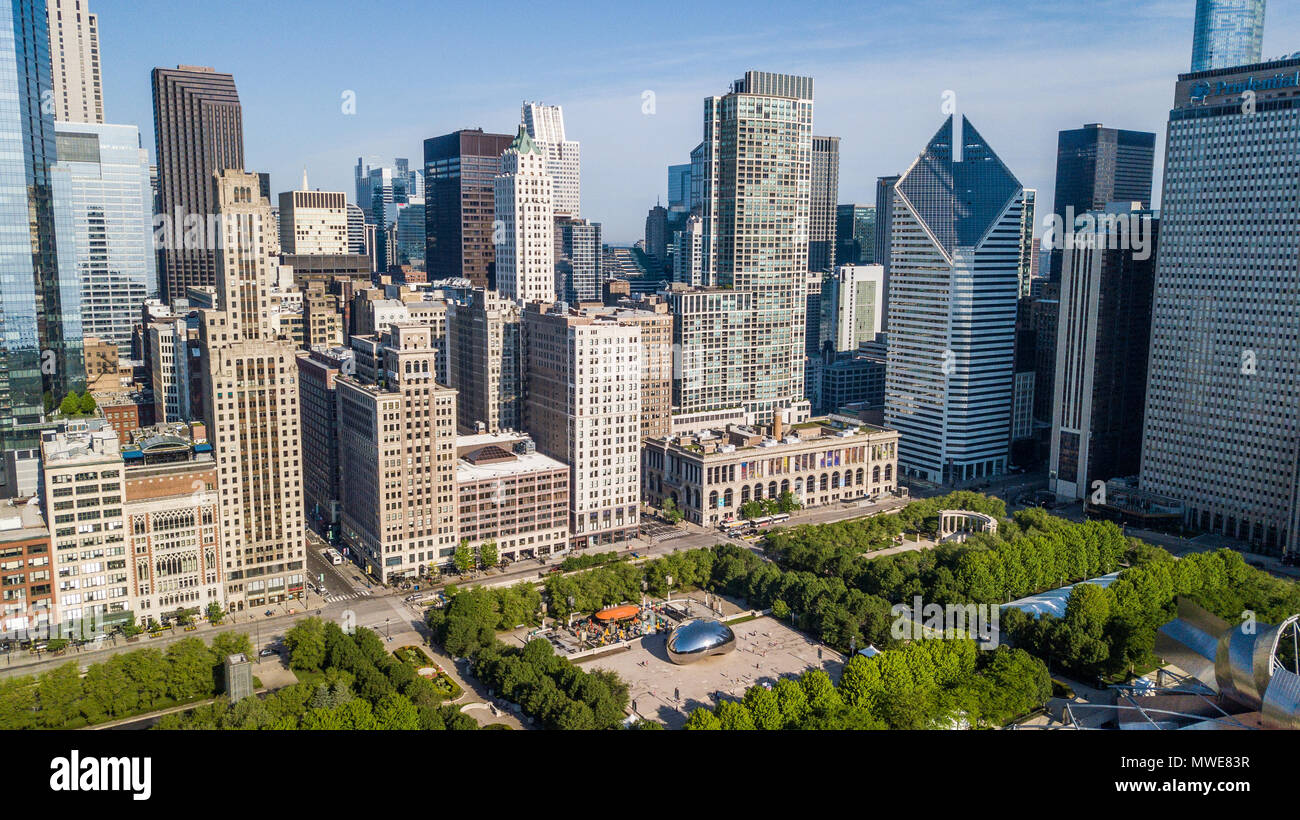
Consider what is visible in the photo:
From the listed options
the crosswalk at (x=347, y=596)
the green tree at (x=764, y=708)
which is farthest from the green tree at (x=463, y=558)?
the green tree at (x=764, y=708)

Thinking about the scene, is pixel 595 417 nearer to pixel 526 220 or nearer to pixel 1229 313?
pixel 526 220

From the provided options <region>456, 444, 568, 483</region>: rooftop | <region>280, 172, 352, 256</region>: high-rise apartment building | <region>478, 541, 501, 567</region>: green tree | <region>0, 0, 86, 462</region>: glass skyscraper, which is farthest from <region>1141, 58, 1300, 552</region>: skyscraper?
<region>280, 172, 352, 256</region>: high-rise apartment building

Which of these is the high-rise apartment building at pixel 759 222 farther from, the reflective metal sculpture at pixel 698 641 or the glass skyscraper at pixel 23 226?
the glass skyscraper at pixel 23 226

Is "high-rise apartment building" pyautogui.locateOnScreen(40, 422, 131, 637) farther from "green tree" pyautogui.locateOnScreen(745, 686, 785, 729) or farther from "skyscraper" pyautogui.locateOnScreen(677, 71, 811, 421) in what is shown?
"skyscraper" pyautogui.locateOnScreen(677, 71, 811, 421)

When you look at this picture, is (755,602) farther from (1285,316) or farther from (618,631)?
(1285,316)

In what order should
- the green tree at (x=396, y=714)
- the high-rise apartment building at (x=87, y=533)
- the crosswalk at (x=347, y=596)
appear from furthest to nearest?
1. the crosswalk at (x=347, y=596)
2. the high-rise apartment building at (x=87, y=533)
3. the green tree at (x=396, y=714)
